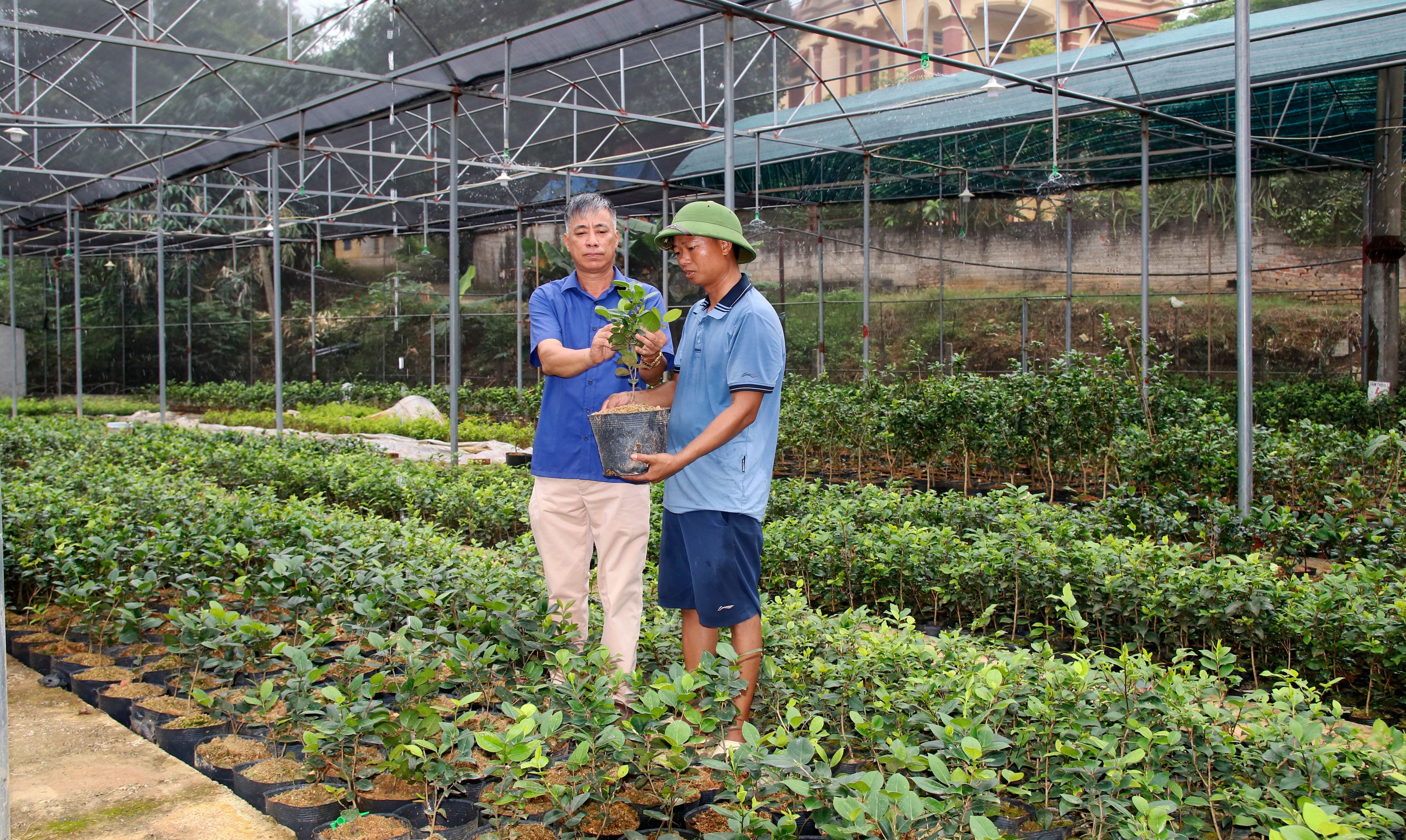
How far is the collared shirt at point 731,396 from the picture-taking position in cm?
263

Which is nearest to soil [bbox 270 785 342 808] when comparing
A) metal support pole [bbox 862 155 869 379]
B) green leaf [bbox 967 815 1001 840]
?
green leaf [bbox 967 815 1001 840]

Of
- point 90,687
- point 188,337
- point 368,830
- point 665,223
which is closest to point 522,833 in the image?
point 368,830

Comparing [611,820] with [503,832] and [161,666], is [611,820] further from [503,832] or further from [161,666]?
[161,666]

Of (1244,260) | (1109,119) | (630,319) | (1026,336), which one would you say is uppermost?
(1109,119)

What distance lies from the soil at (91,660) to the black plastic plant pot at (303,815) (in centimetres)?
173

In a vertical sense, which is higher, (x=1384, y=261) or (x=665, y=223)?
(x=665, y=223)

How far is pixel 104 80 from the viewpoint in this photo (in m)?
10.4

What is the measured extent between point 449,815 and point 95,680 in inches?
76.6

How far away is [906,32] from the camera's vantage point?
834cm

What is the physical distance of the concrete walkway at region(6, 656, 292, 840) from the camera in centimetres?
258

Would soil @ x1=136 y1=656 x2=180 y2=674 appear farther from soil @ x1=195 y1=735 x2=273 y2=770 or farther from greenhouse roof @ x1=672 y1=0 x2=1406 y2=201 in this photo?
greenhouse roof @ x1=672 y1=0 x2=1406 y2=201

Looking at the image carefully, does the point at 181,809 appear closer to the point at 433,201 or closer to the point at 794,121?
the point at 794,121

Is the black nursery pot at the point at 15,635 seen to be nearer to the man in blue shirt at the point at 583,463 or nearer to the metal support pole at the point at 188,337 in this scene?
the man in blue shirt at the point at 583,463

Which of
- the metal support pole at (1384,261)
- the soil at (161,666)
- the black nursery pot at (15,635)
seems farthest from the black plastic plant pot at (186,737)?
the metal support pole at (1384,261)
